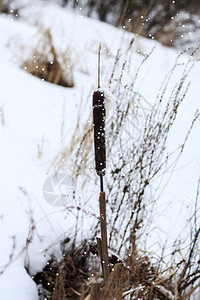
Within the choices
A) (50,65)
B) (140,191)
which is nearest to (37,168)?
(140,191)

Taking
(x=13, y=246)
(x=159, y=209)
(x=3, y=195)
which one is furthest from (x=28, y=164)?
(x=159, y=209)

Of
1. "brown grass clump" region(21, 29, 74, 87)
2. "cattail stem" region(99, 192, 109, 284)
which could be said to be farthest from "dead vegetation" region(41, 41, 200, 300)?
"brown grass clump" region(21, 29, 74, 87)

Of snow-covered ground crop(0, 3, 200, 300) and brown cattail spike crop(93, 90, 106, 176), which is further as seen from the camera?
snow-covered ground crop(0, 3, 200, 300)

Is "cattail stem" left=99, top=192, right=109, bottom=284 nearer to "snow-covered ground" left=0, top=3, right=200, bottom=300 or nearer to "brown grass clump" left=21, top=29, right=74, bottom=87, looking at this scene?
"snow-covered ground" left=0, top=3, right=200, bottom=300

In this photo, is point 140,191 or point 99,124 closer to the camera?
point 99,124

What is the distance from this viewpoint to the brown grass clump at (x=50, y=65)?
260 cm

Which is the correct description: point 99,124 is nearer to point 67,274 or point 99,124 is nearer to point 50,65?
point 67,274

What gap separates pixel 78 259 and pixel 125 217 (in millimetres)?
268

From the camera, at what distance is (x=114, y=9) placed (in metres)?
6.96

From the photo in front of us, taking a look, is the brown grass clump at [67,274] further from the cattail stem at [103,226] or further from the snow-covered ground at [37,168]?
the cattail stem at [103,226]

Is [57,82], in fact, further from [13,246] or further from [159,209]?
[13,246]

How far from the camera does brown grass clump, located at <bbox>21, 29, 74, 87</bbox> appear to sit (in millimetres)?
2598

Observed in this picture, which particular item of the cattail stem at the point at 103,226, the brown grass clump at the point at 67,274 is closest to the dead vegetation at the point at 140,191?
the brown grass clump at the point at 67,274

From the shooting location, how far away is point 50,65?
269cm
